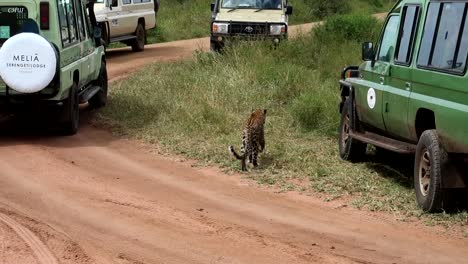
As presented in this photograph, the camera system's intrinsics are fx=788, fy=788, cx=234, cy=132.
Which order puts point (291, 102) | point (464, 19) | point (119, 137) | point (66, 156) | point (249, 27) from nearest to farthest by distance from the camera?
1. point (464, 19)
2. point (66, 156)
3. point (119, 137)
4. point (291, 102)
5. point (249, 27)

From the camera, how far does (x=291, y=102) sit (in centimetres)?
1227

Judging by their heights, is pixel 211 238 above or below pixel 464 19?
below

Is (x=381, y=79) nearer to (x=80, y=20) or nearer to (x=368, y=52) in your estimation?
(x=368, y=52)

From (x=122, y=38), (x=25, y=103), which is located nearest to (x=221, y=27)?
(x=122, y=38)

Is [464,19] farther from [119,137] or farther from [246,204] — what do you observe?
[119,137]

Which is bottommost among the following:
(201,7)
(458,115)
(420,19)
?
(201,7)

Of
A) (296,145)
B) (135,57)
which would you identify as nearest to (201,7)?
(135,57)

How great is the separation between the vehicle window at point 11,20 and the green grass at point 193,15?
17006mm

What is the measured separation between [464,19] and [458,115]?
834 mm

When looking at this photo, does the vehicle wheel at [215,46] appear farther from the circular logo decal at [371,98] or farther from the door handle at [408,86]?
the door handle at [408,86]

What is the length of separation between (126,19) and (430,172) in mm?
15306

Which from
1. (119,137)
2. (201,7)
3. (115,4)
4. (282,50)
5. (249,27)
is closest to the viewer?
(119,137)

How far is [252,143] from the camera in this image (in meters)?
8.91

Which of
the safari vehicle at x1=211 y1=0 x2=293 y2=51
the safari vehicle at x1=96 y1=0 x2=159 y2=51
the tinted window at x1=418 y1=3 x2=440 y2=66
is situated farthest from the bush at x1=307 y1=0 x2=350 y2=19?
the tinted window at x1=418 y1=3 x2=440 y2=66
